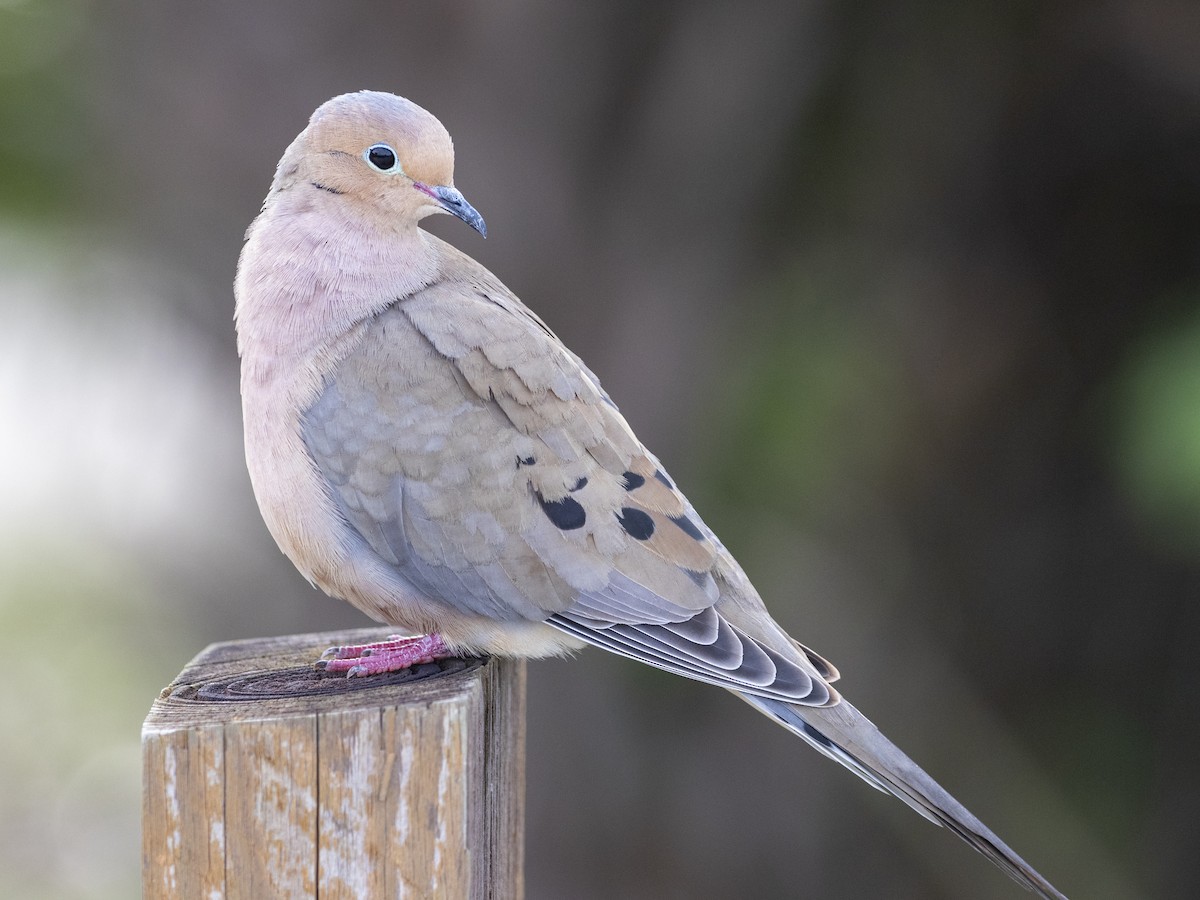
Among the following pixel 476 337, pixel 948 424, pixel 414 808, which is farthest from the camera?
pixel 948 424

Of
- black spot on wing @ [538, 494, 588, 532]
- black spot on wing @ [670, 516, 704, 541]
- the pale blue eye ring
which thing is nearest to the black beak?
the pale blue eye ring

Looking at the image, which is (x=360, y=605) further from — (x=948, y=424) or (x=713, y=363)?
(x=948, y=424)

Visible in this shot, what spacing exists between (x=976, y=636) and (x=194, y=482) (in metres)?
3.54

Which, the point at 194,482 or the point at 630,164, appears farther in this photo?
the point at 194,482


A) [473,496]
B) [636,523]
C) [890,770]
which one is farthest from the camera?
[636,523]

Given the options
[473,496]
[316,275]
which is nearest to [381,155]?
[316,275]

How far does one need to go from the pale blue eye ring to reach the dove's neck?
4.7 inches

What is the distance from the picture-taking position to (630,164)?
4992mm

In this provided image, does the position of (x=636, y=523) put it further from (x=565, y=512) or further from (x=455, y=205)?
(x=455, y=205)

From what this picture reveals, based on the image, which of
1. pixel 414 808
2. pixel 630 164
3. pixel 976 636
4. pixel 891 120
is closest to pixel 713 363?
pixel 630 164

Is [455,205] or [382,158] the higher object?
[382,158]

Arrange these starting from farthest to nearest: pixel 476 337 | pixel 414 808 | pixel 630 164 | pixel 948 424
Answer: pixel 948 424, pixel 630 164, pixel 476 337, pixel 414 808

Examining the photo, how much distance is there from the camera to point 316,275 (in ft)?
9.59

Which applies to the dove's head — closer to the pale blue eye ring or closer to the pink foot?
the pale blue eye ring
